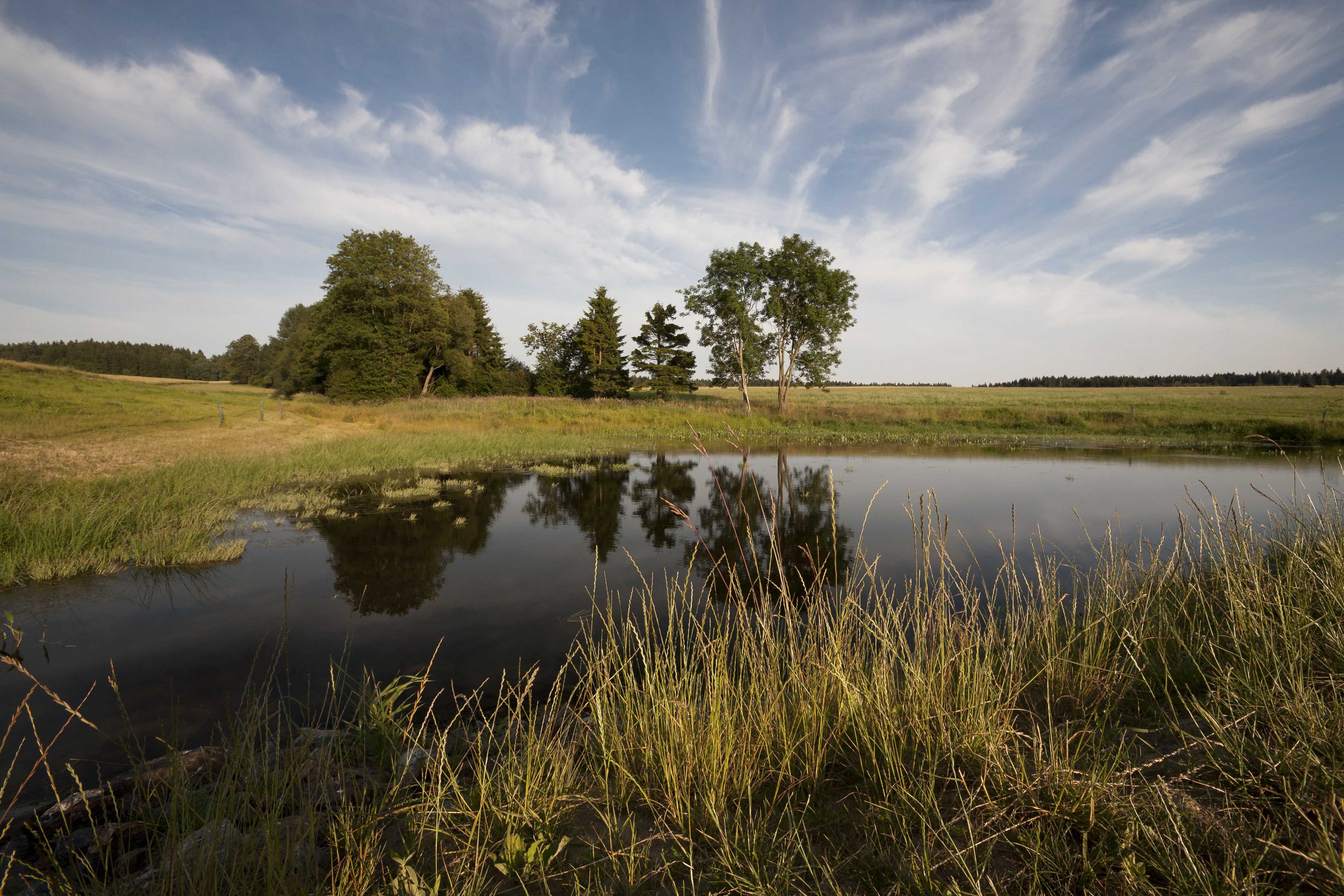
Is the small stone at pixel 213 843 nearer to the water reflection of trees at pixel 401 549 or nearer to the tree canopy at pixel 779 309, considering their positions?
the water reflection of trees at pixel 401 549

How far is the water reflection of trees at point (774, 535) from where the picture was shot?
689 centimetres

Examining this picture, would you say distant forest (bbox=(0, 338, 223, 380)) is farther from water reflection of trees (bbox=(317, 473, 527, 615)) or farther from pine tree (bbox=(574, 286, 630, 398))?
water reflection of trees (bbox=(317, 473, 527, 615))

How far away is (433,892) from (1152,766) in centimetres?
319

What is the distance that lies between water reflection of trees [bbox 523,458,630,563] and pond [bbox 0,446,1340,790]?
0.07m

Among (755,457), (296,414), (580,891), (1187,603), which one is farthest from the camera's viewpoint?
(296,414)

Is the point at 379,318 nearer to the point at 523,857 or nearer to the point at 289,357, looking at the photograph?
the point at 289,357

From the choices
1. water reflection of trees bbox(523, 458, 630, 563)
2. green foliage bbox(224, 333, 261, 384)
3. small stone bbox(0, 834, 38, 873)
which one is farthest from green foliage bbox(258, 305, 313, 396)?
small stone bbox(0, 834, 38, 873)

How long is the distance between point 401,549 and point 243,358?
94.5m

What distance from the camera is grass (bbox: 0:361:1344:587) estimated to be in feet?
23.7

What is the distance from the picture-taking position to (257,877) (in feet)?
6.41

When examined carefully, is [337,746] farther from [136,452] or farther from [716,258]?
[716,258]

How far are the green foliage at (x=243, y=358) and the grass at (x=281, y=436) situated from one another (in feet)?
117

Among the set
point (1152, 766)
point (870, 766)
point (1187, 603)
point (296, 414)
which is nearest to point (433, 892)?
point (870, 766)

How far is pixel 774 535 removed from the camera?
16.7 ft
